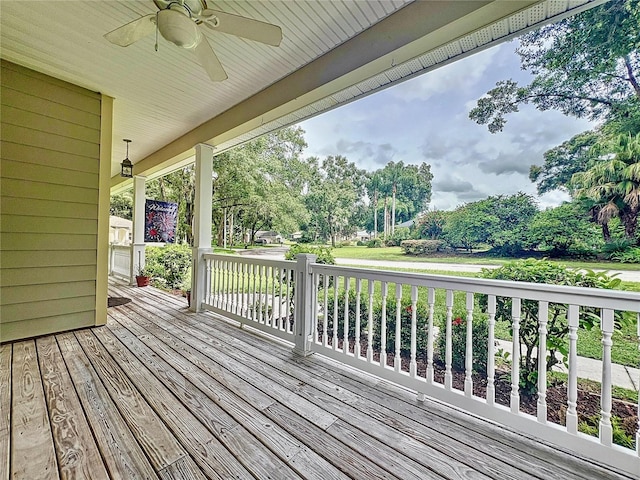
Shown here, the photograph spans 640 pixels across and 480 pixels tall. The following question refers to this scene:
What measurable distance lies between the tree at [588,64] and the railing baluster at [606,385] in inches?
56.2

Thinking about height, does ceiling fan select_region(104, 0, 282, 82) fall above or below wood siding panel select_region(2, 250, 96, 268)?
above

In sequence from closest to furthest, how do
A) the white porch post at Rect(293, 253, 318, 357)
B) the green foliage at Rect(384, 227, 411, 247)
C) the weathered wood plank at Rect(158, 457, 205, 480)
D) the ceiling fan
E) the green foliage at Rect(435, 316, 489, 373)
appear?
the weathered wood plank at Rect(158, 457, 205, 480) < the ceiling fan < the green foliage at Rect(435, 316, 489, 373) < the white porch post at Rect(293, 253, 318, 357) < the green foliage at Rect(384, 227, 411, 247)

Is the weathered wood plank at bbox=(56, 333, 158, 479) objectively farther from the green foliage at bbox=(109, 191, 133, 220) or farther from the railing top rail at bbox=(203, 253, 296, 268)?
the green foliage at bbox=(109, 191, 133, 220)

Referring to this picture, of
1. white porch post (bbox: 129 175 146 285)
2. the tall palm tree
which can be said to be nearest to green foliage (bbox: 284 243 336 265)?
the tall palm tree

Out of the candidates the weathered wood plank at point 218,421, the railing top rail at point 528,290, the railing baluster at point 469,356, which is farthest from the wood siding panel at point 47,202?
the railing baluster at point 469,356

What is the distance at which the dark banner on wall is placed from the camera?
629 centimetres

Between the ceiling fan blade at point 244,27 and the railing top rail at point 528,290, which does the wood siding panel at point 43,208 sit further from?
the railing top rail at point 528,290

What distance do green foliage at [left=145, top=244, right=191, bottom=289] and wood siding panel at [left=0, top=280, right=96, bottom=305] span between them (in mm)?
3130

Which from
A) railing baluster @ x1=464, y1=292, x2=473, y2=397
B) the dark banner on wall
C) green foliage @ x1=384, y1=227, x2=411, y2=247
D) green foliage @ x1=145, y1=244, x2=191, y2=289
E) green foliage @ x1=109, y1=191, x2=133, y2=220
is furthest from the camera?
green foliage @ x1=109, y1=191, x2=133, y2=220

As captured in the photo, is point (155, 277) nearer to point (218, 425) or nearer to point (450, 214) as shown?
point (218, 425)

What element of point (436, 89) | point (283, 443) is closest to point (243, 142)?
point (436, 89)

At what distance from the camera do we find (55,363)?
2391 millimetres

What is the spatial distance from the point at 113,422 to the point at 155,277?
6061 mm

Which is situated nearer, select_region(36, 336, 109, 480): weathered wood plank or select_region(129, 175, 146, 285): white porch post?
select_region(36, 336, 109, 480): weathered wood plank
